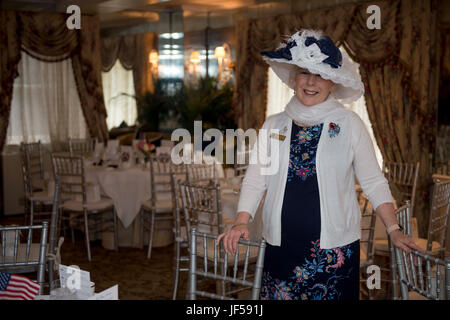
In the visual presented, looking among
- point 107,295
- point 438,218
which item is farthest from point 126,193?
point 107,295

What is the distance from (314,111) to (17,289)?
139cm

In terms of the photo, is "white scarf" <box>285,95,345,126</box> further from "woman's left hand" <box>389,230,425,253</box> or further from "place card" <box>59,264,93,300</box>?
"place card" <box>59,264,93,300</box>

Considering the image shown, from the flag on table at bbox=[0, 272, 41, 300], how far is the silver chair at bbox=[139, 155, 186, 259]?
151 inches

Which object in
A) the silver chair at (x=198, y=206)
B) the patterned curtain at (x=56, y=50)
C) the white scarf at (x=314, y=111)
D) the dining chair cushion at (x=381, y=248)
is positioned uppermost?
the patterned curtain at (x=56, y=50)

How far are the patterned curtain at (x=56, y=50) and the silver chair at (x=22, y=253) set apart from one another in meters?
4.57

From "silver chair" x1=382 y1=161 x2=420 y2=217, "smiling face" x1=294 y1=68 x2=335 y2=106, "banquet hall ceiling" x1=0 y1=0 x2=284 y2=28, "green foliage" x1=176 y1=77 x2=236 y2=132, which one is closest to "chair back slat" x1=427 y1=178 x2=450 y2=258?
"silver chair" x1=382 y1=161 x2=420 y2=217

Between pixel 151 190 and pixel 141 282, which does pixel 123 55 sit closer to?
pixel 151 190

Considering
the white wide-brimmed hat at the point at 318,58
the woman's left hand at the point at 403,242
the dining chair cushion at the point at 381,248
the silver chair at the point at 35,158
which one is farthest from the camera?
the silver chair at the point at 35,158

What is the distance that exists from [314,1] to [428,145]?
2.58 metres

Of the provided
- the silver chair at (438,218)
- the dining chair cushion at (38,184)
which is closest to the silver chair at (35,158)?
the dining chair cushion at (38,184)

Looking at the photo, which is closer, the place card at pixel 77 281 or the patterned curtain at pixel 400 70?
the place card at pixel 77 281

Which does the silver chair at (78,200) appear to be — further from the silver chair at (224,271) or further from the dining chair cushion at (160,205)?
the silver chair at (224,271)

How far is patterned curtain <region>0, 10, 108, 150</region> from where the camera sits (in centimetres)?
797

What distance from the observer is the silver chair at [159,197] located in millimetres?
5863
